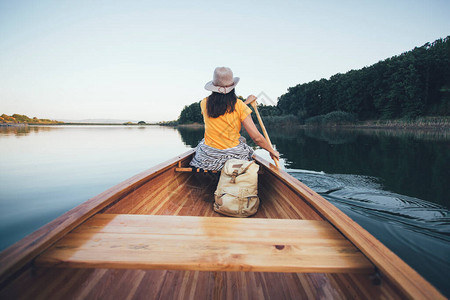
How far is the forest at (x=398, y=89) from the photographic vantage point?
27.5 metres

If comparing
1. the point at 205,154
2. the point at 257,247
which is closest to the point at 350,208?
the point at 205,154

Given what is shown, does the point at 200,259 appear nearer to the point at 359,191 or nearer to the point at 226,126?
the point at 226,126

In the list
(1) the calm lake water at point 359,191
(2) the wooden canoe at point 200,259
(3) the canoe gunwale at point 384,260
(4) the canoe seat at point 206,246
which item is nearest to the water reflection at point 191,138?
(1) the calm lake water at point 359,191

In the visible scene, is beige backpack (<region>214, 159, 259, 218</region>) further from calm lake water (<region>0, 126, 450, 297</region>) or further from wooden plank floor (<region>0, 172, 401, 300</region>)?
calm lake water (<region>0, 126, 450, 297</region>)

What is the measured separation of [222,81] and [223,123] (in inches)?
18.7

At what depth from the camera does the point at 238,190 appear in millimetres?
1969

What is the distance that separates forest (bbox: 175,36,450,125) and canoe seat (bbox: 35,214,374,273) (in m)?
27.6

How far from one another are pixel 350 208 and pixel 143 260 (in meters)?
3.45

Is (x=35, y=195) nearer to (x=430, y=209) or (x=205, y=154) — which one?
(x=205, y=154)

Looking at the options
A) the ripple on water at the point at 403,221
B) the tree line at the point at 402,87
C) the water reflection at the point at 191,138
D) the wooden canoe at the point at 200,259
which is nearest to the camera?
the wooden canoe at the point at 200,259

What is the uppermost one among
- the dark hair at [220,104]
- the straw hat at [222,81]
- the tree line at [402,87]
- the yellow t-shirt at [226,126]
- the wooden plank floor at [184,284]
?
the tree line at [402,87]

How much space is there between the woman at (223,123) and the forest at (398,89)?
26.1 m

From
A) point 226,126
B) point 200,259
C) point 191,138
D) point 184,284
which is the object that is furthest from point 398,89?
point 200,259

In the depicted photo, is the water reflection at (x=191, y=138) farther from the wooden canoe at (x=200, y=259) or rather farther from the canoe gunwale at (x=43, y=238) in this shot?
the wooden canoe at (x=200, y=259)
